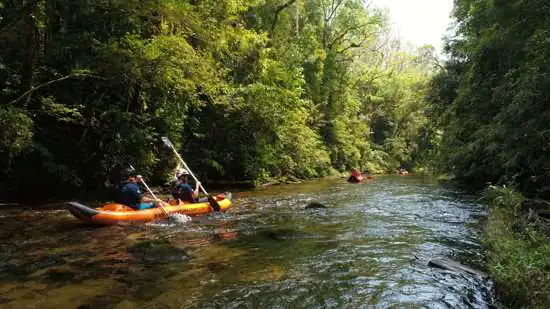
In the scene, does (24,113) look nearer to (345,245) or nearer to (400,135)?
(345,245)

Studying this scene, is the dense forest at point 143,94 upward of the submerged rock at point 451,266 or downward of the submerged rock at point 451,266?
upward

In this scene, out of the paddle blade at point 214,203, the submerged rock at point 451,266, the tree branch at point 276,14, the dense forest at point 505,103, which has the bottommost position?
the submerged rock at point 451,266

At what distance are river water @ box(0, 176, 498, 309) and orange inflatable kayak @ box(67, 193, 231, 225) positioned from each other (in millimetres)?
243

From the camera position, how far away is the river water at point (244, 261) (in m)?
4.82

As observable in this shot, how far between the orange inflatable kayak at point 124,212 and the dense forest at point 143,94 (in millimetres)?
2592

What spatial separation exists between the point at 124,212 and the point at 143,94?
5872mm

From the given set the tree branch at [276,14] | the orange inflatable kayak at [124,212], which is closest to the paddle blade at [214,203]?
the orange inflatable kayak at [124,212]

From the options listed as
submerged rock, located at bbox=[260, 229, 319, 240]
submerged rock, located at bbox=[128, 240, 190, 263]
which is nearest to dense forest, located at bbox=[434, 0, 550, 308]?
submerged rock, located at bbox=[260, 229, 319, 240]

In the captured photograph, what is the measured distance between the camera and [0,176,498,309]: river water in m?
4.82

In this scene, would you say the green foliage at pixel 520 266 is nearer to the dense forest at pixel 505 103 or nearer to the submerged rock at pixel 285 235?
the dense forest at pixel 505 103

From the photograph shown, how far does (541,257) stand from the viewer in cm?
474

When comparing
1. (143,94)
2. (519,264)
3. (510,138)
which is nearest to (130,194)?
(143,94)

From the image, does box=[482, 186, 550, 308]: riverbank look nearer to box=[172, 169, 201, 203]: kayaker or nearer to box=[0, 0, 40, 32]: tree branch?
box=[172, 169, 201, 203]: kayaker

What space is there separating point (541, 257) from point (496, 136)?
7.30 m
